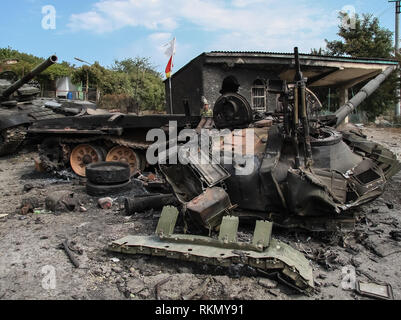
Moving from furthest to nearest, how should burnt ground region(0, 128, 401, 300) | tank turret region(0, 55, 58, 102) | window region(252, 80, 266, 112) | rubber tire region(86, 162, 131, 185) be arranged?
window region(252, 80, 266, 112) → tank turret region(0, 55, 58, 102) → rubber tire region(86, 162, 131, 185) → burnt ground region(0, 128, 401, 300)

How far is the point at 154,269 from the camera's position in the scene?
14.0 feet

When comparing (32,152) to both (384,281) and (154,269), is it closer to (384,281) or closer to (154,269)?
(154,269)

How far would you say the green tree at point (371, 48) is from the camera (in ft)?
73.3

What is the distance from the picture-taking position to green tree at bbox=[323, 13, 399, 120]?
22328 millimetres

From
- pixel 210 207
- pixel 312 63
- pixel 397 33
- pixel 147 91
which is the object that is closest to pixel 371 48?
pixel 397 33

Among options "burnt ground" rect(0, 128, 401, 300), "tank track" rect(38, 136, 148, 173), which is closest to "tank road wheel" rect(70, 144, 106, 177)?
"tank track" rect(38, 136, 148, 173)

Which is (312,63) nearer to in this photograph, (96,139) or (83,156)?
(96,139)

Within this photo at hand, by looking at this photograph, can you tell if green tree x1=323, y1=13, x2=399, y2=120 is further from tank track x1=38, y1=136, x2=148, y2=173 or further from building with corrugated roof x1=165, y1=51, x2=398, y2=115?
tank track x1=38, y1=136, x2=148, y2=173

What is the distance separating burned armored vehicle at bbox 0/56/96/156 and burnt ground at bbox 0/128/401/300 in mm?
6686

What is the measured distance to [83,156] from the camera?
10.3 metres

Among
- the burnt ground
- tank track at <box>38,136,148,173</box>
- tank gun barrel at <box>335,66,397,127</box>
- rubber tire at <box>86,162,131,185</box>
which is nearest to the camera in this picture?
the burnt ground

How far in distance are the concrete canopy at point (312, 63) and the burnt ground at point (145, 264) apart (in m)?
9.52

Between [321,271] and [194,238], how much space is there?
1.58 metres

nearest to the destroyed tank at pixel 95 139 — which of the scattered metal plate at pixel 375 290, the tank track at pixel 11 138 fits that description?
the tank track at pixel 11 138
